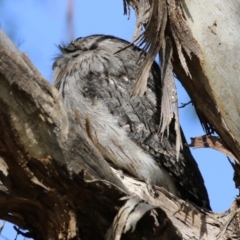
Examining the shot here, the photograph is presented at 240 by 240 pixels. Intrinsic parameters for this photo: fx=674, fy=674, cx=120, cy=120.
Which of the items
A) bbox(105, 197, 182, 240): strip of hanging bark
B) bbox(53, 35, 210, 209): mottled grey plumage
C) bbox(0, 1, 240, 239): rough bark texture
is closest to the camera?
bbox(0, 1, 240, 239): rough bark texture

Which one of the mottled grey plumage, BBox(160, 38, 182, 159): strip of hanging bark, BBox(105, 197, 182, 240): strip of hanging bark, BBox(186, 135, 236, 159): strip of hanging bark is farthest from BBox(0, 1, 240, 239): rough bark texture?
the mottled grey plumage

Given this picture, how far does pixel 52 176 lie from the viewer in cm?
306

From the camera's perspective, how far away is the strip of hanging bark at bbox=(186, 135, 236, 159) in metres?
Answer: 3.68

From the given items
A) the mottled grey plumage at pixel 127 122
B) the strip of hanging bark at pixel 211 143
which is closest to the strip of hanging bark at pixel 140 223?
the strip of hanging bark at pixel 211 143

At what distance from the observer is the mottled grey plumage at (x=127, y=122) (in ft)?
14.0

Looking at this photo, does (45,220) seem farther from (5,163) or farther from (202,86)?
(202,86)

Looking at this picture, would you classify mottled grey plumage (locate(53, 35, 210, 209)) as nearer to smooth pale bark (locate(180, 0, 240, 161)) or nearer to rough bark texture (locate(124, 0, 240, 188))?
rough bark texture (locate(124, 0, 240, 188))

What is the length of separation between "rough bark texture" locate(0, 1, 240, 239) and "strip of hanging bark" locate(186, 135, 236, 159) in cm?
Result: 12

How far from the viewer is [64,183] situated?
3.10 m

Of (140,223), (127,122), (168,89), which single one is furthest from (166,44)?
(140,223)

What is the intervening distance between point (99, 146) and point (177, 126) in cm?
78

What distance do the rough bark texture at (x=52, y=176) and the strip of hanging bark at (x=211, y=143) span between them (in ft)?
0.40

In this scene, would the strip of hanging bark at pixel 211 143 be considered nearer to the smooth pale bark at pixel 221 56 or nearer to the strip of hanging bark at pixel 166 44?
the smooth pale bark at pixel 221 56

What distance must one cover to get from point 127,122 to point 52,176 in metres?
1.36
